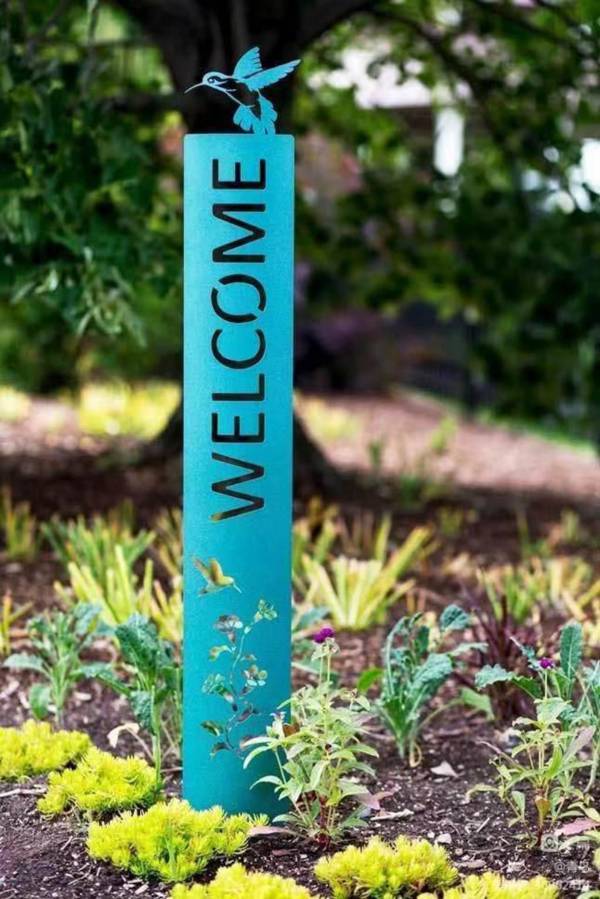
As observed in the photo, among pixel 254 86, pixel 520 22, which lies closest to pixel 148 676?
pixel 254 86

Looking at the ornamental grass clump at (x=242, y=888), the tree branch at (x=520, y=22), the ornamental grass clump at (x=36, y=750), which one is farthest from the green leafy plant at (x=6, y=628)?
the tree branch at (x=520, y=22)

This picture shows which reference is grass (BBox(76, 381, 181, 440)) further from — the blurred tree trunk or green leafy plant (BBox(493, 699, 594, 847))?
green leafy plant (BBox(493, 699, 594, 847))

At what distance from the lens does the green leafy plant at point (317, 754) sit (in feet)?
8.92

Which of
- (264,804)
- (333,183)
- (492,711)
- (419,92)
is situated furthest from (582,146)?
(419,92)

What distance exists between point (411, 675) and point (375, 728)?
0.34m

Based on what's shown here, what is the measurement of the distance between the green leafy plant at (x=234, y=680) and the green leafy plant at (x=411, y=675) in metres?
0.39

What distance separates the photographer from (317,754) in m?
2.76

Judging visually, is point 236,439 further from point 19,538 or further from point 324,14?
point 324,14

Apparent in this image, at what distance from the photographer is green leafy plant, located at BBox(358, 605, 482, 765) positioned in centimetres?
321

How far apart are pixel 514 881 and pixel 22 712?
5.25ft

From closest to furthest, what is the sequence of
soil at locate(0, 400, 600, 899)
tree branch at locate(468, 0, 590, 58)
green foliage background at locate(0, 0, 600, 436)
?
1. soil at locate(0, 400, 600, 899)
2. green foliage background at locate(0, 0, 600, 436)
3. tree branch at locate(468, 0, 590, 58)

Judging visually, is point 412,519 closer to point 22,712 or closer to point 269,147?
point 22,712

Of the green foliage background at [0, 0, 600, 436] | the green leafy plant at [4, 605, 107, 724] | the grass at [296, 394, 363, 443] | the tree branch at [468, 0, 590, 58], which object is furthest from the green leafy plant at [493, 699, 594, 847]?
the grass at [296, 394, 363, 443]

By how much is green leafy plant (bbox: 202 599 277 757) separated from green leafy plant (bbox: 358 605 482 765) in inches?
15.3
